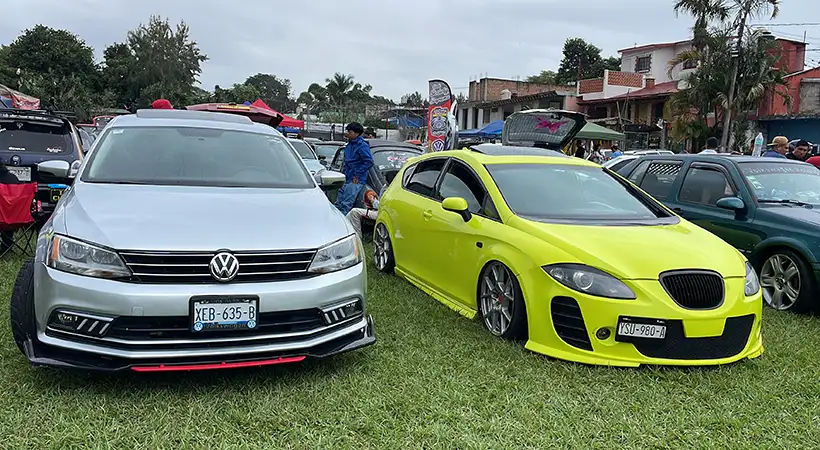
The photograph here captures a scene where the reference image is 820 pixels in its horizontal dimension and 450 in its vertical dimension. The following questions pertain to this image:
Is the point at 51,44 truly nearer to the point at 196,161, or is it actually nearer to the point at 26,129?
the point at 26,129

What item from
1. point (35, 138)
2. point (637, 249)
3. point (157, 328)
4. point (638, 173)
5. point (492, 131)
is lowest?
point (157, 328)

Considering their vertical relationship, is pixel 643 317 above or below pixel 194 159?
below

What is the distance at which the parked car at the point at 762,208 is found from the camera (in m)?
5.45

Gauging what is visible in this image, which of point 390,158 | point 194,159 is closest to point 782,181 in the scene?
point 390,158

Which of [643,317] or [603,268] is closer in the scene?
[643,317]

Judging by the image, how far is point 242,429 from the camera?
3.06 metres

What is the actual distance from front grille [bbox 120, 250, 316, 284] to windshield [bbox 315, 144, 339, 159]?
565 inches

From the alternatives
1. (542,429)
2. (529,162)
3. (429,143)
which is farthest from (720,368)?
(429,143)

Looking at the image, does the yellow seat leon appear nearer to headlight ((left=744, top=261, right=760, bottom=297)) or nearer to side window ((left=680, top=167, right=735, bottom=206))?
headlight ((left=744, top=261, right=760, bottom=297))

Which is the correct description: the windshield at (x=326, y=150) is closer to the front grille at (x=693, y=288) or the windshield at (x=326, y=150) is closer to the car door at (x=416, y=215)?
the car door at (x=416, y=215)

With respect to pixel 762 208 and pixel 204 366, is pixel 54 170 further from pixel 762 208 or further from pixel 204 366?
pixel 762 208

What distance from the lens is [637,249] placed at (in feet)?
13.4

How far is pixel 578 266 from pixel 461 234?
128 cm

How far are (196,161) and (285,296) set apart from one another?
66.7 inches
